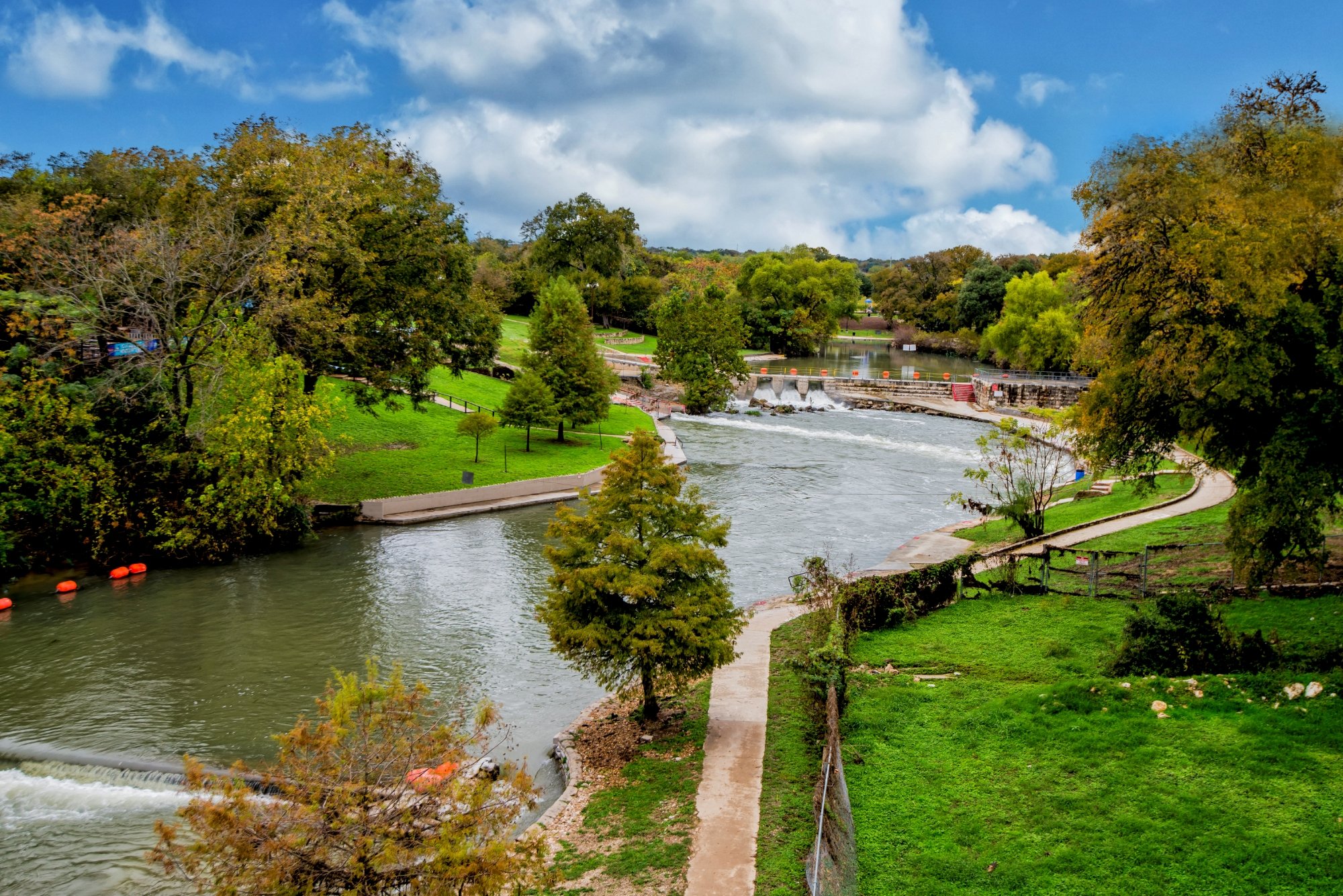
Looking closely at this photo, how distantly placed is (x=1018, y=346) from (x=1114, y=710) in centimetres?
7633

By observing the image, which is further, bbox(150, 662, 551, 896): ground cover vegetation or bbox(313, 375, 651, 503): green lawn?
bbox(313, 375, 651, 503): green lawn

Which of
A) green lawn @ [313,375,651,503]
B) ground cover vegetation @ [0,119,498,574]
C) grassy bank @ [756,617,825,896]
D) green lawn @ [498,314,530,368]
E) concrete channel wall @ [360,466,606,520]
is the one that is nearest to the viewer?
grassy bank @ [756,617,825,896]

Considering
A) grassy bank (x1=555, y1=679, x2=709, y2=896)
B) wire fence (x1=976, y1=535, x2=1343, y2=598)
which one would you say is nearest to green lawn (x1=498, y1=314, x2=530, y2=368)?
wire fence (x1=976, y1=535, x2=1343, y2=598)

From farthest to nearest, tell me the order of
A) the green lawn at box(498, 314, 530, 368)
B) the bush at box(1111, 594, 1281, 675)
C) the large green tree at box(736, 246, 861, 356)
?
the large green tree at box(736, 246, 861, 356), the green lawn at box(498, 314, 530, 368), the bush at box(1111, 594, 1281, 675)

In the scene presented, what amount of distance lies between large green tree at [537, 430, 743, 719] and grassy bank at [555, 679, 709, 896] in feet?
3.05

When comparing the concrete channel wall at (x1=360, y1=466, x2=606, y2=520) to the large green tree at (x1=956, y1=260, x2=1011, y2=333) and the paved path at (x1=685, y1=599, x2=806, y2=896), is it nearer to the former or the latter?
the paved path at (x1=685, y1=599, x2=806, y2=896)

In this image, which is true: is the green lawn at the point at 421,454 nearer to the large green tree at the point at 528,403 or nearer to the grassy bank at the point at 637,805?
the large green tree at the point at 528,403

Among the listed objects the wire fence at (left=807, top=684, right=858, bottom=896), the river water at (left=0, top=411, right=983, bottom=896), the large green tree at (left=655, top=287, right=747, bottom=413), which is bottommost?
the river water at (left=0, top=411, right=983, bottom=896)

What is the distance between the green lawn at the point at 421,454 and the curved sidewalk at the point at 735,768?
Answer: 19.0m

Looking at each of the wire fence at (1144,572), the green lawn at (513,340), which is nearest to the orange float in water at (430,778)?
the wire fence at (1144,572)

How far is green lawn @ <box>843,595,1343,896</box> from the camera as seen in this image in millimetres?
11133

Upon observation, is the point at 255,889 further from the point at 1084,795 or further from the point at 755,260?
the point at 755,260

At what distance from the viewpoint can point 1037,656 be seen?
18.9 metres

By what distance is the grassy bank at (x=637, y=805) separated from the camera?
12.0 m
